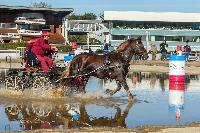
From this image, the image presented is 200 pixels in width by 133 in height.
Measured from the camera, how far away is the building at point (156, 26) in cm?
9119

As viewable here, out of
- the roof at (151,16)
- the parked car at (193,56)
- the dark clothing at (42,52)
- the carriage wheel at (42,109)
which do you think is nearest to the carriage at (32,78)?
the dark clothing at (42,52)

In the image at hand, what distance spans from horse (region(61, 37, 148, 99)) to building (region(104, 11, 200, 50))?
69967 millimetres

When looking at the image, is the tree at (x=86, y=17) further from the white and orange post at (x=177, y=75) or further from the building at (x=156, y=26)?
the white and orange post at (x=177, y=75)

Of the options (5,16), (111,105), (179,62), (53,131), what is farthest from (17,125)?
(5,16)

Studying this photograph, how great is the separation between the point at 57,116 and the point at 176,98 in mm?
5553

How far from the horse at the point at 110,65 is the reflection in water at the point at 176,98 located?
146cm

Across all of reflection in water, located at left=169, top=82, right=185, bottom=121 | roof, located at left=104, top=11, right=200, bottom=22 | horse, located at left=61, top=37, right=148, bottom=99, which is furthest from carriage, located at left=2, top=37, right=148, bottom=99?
roof, located at left=104, top=11, right=200, bottom=22

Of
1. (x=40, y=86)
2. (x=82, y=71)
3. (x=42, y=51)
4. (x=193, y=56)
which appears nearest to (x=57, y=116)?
(x=40, y=86)

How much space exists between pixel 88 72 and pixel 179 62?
3.65 metres

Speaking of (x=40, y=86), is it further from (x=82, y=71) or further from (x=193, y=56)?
(x=193, y=56)

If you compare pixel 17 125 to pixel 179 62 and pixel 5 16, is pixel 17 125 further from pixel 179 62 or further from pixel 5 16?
pixel 5 16

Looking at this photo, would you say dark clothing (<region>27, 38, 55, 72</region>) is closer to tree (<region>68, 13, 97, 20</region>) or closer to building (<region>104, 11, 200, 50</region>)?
building (<region>104, 11, 200, 50</region>)

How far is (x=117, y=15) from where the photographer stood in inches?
3659

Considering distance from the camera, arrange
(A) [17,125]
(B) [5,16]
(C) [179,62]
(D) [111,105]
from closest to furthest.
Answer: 1. (A) [17,125]
2. (D) [111,105]
3. (C) [179,62]
4. (B) [5,16]
